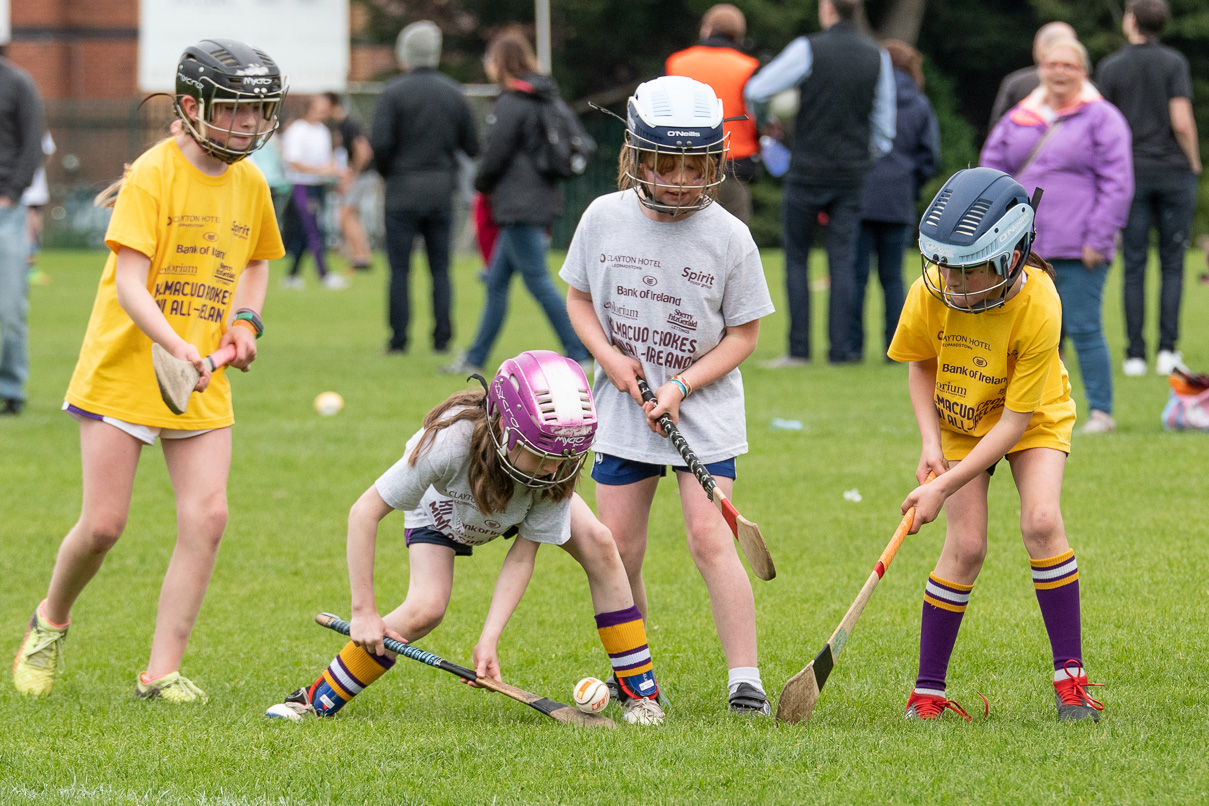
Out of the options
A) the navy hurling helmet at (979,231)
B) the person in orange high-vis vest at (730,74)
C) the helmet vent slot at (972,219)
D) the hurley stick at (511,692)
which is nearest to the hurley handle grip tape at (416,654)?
the hurley stick at (511,692)

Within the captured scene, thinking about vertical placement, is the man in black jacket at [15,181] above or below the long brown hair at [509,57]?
below

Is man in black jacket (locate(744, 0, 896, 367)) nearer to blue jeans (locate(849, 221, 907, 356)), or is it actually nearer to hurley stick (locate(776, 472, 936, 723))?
blue jeans (locate(849, 221, 907, 356))

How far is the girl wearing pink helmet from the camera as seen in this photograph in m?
3.86

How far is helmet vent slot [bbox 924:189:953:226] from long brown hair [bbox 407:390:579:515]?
1.15 m

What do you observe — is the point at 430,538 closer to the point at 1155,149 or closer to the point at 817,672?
the point at 817,672

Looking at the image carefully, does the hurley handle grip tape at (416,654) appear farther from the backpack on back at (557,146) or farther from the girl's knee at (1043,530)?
the backpack on back at (557,146)

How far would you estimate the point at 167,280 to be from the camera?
4.46 metres

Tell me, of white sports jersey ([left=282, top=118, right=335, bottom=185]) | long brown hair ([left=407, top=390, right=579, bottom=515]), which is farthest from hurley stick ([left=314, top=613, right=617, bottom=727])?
white sports jersey ([left=282, top=118, right=335, bottom=185])

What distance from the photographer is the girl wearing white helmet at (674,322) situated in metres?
4.23

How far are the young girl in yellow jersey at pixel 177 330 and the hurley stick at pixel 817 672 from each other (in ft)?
5.80

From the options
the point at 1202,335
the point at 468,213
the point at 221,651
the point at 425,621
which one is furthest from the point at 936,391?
the point at 468,213

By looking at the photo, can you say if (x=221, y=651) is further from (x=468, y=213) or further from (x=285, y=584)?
(x=468, y=213)

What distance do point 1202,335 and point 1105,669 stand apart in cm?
936

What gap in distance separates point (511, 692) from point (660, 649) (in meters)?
1.02
